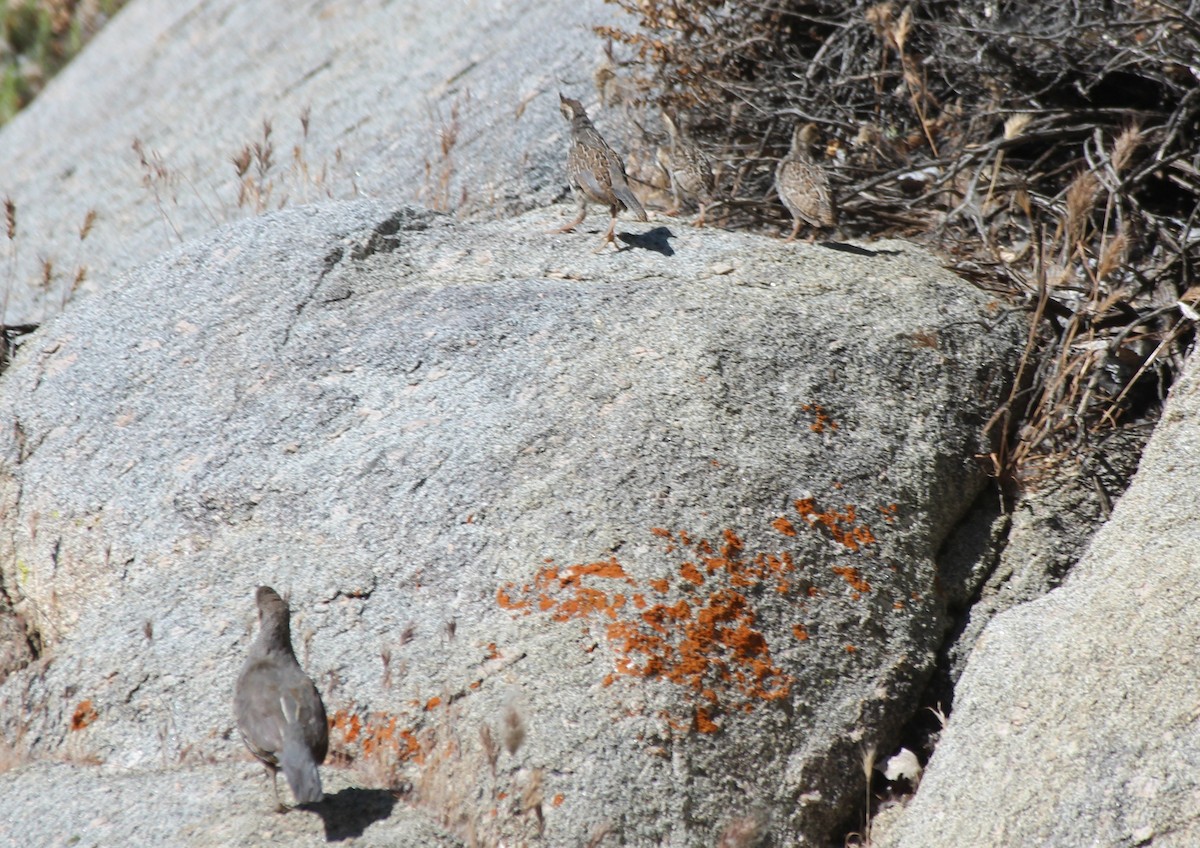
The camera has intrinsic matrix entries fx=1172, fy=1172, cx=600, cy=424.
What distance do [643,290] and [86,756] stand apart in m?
2.61

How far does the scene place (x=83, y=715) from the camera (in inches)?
152

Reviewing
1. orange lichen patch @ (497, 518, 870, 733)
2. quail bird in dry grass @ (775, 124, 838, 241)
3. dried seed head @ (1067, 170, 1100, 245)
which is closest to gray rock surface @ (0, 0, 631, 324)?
quail bird in dry grass @ (775, 124, 838, 241)

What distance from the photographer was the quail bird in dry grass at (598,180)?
17.2ft

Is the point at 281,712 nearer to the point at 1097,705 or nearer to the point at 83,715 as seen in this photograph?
the point at 83,715

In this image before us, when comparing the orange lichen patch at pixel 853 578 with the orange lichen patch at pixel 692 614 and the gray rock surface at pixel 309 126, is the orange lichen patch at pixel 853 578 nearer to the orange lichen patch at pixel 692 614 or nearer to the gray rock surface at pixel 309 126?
the orange lichen patch at pixel 692 614

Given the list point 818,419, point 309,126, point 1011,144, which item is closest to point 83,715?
point 818,419

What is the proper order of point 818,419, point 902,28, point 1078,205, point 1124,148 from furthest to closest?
point 902,28 → point 1124,148 → point 1078,205 → point 818,419

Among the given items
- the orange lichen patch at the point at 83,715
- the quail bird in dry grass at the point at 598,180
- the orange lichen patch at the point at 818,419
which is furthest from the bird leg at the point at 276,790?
the quail bird in dry grass at the point at 598,180

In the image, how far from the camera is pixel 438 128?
23.2ft

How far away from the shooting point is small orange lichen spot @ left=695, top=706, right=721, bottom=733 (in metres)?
3.50

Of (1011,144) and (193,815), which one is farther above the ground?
(193,815)

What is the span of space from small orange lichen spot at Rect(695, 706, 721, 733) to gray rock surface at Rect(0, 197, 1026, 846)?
0.01 metres

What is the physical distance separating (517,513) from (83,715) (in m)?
1.57

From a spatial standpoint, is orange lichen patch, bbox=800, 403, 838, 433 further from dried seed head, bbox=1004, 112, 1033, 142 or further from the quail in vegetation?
dried seed head, bbox=1004, 112, 1033, 142
